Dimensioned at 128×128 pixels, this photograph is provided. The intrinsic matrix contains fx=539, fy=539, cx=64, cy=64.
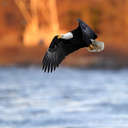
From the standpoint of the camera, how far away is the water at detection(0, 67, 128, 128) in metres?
12.7

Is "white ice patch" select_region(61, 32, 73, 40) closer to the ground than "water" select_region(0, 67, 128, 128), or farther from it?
closer to the ground

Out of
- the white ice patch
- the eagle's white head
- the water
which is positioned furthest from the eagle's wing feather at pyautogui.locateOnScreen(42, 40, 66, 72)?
the water

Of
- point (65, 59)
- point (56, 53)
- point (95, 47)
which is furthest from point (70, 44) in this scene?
point (65, 59)

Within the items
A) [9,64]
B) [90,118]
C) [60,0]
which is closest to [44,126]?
[90,118]

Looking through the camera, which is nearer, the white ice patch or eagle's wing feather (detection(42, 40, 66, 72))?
the white ice patch

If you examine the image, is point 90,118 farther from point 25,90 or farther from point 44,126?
point 25,90

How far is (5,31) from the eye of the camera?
89.5 ft

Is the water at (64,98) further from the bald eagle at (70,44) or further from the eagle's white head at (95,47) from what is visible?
the eagle's white head at (95,47)

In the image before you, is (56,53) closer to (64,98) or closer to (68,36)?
(68,36)

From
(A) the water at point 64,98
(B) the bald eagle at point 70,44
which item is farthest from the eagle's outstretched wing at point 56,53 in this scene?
(A) the water at point 64,98

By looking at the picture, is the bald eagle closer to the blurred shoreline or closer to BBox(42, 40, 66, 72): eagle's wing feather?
BBox(42, 40, 66, 72): eagle's wing feather

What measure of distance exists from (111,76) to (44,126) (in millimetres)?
10430

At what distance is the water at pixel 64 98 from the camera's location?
41.7ft

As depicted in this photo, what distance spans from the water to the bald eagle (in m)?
3.85
